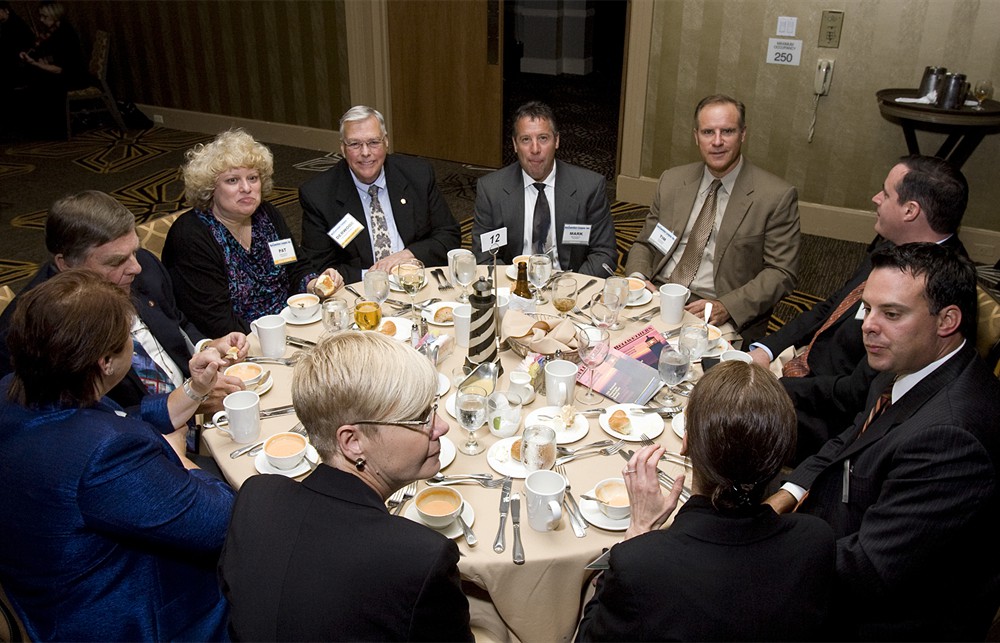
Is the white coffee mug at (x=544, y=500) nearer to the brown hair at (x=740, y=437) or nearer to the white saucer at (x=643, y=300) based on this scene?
A: the brown hair at (x=740, y=437)

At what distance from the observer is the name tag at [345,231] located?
3533 millimetres

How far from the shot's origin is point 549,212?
12.4ft

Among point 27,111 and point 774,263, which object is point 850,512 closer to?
point 774,263

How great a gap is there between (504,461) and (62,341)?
3.60 ft

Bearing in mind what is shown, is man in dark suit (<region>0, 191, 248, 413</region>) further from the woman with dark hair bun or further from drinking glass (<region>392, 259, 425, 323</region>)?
the woman with dark hair bun

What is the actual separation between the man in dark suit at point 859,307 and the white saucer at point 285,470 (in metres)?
1.73

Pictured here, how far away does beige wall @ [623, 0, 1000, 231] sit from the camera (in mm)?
5160

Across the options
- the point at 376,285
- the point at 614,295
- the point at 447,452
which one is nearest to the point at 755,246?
the point at 614,295

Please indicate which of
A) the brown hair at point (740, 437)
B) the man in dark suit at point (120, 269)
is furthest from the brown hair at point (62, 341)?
the brown hair at point (740, 437)

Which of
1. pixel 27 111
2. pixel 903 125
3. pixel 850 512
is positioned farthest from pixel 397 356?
pixel 27 111

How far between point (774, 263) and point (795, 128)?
9.20 ft

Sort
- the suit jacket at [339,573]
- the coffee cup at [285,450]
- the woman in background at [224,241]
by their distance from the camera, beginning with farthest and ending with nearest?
the woman in background at [224,241] < the coffee cup at [285,450] < the suit jacket at [339,573]

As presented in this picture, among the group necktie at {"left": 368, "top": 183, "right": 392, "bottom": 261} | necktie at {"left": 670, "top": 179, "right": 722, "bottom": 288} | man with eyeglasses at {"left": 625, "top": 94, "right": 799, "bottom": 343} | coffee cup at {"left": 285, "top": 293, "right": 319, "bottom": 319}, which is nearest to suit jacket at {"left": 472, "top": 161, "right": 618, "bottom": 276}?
man with eyeglasses at {"left": 625, "top": 94, "right": 799, "bottom": 343}

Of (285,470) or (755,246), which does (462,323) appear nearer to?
(285,470)
